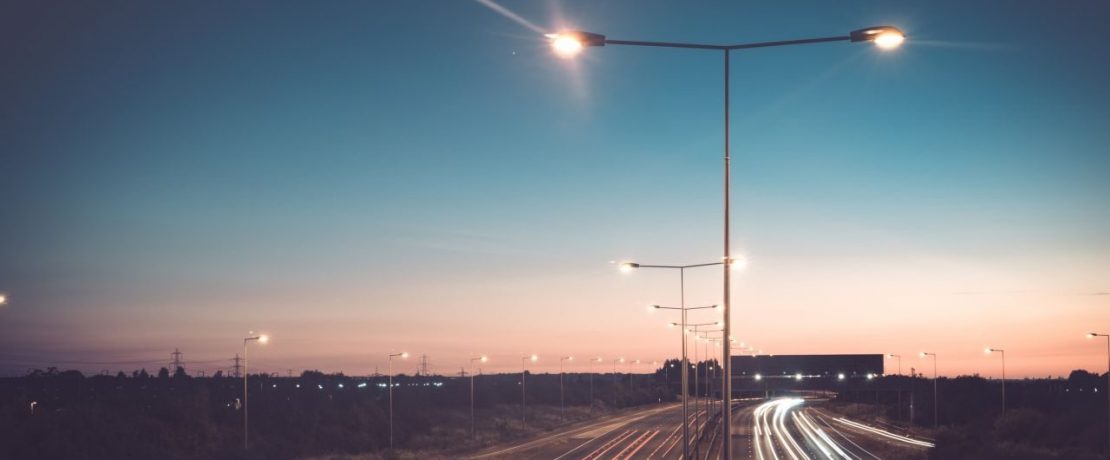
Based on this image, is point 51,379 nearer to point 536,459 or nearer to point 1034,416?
point 536,459

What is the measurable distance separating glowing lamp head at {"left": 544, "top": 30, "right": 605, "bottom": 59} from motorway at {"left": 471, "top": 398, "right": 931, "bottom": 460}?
43.2 metres

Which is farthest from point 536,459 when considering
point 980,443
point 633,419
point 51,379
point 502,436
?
point 51,379

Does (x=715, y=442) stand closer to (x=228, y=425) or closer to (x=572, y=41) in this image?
(x=228, y=425)

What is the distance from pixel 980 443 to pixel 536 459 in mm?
36454

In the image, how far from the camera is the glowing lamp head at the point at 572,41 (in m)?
15.2

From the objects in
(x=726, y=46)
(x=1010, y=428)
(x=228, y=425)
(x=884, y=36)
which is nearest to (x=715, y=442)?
(x=1010, y=428)

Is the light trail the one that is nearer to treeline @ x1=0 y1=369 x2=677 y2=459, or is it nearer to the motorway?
the motorway

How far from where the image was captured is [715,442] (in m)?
95.2

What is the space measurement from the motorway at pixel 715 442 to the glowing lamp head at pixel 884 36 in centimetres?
4280

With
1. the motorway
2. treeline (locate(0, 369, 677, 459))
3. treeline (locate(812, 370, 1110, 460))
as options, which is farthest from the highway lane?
treeline (locate(812, 370, 1110, 460))

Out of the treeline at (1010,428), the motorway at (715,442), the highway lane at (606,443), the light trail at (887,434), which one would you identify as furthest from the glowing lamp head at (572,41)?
the light trail at (887,434)

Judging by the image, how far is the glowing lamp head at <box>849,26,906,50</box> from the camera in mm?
14656

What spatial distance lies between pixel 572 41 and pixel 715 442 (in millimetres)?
85067

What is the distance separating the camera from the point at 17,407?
2808 inches
